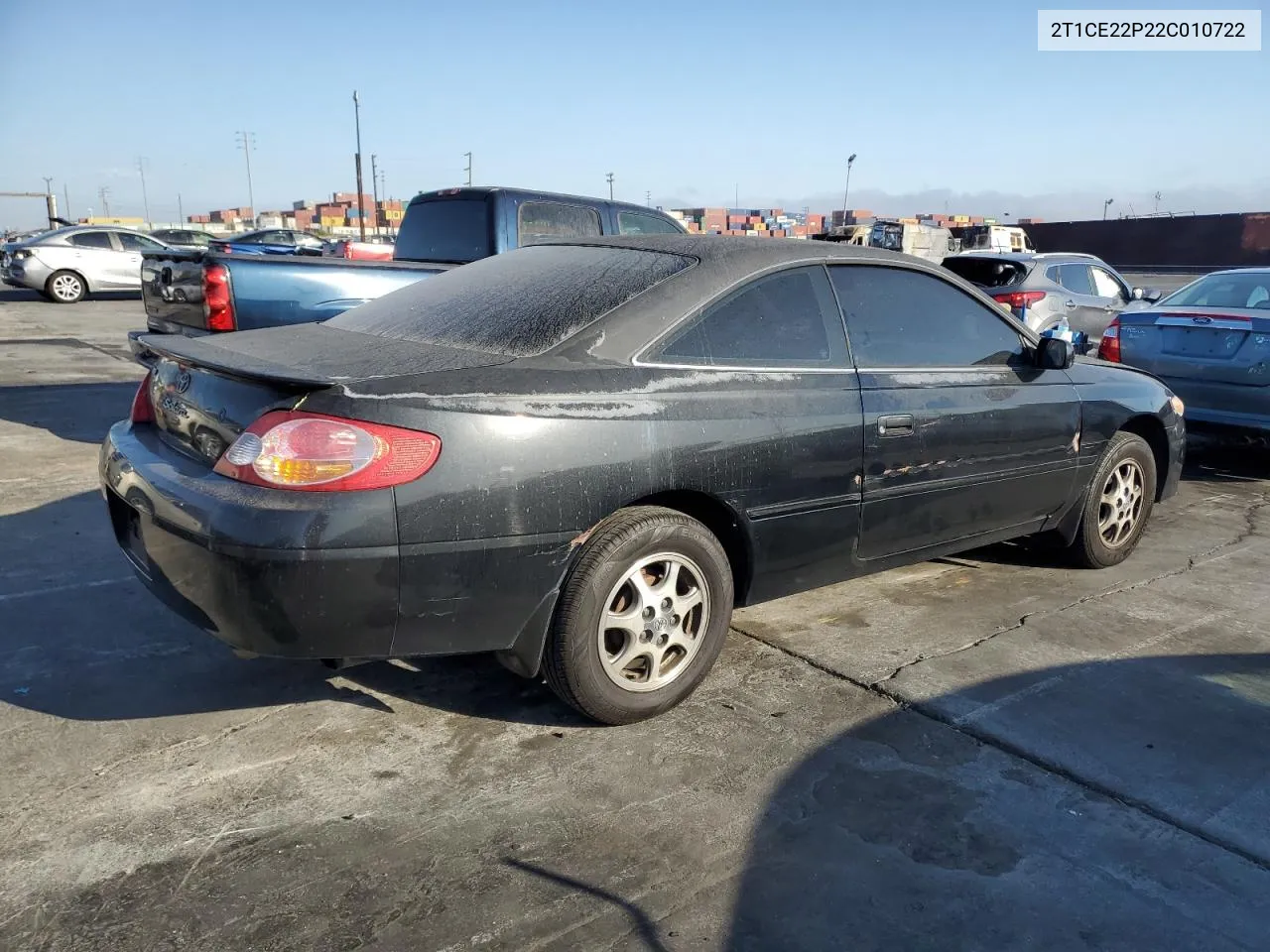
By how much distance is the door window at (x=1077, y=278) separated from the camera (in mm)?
10836

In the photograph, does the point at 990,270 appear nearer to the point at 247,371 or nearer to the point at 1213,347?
the point at 1213,347

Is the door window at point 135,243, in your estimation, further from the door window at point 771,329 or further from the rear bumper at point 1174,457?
the rear bumper at point 1174,457

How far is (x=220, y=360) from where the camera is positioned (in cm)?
300

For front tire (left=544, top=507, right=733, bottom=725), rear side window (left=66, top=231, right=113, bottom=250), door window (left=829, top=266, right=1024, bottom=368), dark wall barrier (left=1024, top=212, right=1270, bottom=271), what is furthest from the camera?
dark wall barrier (left=1024, top=212, right=1270, bottom=271)

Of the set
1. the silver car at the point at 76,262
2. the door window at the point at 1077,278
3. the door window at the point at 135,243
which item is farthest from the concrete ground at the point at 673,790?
the door window at the point at 135,243

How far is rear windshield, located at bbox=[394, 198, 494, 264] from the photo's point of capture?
764 centimetres

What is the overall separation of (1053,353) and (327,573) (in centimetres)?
326

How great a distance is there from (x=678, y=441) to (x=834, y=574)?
0.98 m

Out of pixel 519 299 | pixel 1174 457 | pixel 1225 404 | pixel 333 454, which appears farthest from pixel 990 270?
pixel 333 454

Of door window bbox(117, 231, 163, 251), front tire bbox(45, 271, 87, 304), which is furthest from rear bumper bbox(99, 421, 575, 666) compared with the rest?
front tire bbox(45, 271, 87, 304)

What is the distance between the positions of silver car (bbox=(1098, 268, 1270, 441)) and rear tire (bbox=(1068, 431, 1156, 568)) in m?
2.01

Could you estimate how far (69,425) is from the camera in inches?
303

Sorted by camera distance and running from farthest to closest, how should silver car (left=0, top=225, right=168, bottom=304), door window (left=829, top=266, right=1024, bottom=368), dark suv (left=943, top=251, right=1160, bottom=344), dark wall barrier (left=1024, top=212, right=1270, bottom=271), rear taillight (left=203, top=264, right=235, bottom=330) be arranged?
dark wall barrier (left=1024, top=212, right=1270, bottom=271) → silver car (left=0, top=225, right=168, bottom=304) → dark suv (left=943, top=251, right=1160, bottom=344) → rear taillight (left=203, top=264, right=235, bottom=330) → door window (left=829, top=266, right=1024, bottom=368)

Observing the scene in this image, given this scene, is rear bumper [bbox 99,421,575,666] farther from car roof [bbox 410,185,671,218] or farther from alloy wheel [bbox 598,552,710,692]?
car roof [bbox 410,185,671,218]
